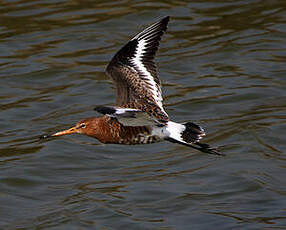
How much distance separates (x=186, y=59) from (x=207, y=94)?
127cm

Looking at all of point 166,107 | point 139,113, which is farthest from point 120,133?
point 166,107

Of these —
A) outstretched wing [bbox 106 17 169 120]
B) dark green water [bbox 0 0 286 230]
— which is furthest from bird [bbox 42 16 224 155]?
dark green water [bbox 0 0 286 230]

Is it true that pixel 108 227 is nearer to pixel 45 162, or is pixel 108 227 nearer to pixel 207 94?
pixel 45 162

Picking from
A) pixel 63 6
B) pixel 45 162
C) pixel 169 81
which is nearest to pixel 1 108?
pixel 45 162

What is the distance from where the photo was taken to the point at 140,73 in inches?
343

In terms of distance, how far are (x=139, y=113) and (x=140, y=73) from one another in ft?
4.90

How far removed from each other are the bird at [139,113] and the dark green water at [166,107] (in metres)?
1.11

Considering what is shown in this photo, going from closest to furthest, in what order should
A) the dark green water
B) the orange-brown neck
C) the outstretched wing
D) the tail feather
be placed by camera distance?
1. the tail feather
2. the orange-brown neck
3. the outstretched wing
4. the dark green water

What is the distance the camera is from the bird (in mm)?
7938

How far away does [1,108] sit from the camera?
38.4 feet

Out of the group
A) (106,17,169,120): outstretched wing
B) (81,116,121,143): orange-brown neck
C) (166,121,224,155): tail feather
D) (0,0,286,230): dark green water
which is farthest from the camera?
(0,0,286,230): dark green water

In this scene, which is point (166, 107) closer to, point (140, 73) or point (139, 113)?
point (140, 73)

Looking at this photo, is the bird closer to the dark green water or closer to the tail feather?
the tail feather

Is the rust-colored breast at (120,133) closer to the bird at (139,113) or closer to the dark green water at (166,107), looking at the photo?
the bird at (139,113)
